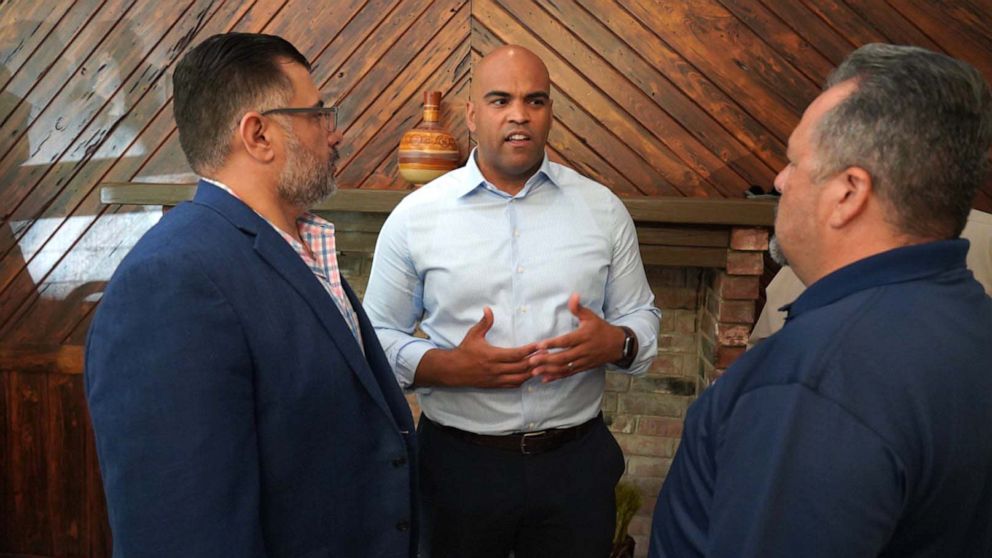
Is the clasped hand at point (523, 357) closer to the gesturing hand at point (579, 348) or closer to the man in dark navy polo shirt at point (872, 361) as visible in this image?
the gesturing hand at point (579, 348)

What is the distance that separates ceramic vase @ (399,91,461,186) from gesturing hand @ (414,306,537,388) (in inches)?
40.9

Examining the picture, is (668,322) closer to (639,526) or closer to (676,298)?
(676,298)

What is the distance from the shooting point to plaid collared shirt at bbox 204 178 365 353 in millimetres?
1517

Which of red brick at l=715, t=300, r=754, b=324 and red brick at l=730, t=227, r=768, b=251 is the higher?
red brick at l=730, t=227, r=768, b=251

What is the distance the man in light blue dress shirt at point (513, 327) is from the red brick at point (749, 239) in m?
0.75

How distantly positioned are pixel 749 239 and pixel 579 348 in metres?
1.13

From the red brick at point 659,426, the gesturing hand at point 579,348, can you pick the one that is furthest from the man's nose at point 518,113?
the red brick at point 659,426

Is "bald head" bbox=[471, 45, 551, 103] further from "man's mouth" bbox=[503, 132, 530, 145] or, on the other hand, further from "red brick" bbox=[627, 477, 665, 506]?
"red brick" bbox=[627, 477, 665, 506]

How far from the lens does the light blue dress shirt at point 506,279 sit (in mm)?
2004

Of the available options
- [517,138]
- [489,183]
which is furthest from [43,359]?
[517,138]

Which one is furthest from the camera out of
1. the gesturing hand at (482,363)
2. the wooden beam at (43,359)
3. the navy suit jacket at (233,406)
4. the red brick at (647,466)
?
the wooden beam at (43,359)

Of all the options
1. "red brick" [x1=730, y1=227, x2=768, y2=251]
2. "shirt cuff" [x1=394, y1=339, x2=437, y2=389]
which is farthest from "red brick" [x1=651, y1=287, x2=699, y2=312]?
"shirt cuff" [x1=394, y1=339, x2=437, y2=389]

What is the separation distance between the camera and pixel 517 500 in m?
1.94

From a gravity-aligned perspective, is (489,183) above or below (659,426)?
above
